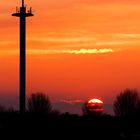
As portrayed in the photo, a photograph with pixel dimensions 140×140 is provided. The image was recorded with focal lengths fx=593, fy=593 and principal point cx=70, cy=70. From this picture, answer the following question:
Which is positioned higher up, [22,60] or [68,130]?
[22,60]

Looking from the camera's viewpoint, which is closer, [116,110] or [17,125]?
[17,125]

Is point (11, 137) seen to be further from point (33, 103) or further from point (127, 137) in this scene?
point (33, 103)

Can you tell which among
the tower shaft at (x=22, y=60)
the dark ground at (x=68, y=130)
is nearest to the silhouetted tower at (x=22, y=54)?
the tower shaft at (x=22, y=60)

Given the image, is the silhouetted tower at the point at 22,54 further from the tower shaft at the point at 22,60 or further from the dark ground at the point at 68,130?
the dark ground at the point at 68,130

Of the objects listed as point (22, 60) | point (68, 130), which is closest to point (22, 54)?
point (22, 60)

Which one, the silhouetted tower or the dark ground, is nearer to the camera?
the dark ground

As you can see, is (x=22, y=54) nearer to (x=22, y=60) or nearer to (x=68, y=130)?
(x=22, y=60)

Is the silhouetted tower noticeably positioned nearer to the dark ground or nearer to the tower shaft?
the tower shaft

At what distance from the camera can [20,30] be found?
8712 centimetres

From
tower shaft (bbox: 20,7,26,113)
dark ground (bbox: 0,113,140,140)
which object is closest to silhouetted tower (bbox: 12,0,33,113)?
tower shaft (bbox: 20,7,26,113)

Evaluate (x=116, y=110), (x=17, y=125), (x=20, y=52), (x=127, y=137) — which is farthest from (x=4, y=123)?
(x=116, y=110)

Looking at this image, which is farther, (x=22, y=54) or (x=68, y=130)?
(x=22, y=54)

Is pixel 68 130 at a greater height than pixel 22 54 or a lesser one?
lesser

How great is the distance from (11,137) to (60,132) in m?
5.63
